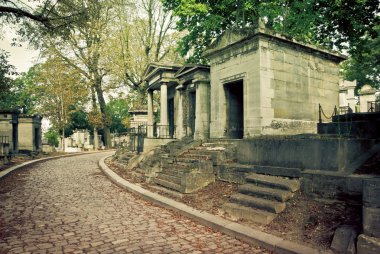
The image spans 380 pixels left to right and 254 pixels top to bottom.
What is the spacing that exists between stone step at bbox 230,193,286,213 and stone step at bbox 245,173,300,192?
473 millimetres

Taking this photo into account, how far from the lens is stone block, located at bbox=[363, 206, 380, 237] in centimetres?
362

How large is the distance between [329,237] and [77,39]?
2940 centimetres

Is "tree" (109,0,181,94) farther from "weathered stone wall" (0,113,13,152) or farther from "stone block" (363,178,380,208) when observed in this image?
"stone block" (363,178,380,208)

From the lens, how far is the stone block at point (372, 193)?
3633 millimetres

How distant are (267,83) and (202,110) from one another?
4.44 m

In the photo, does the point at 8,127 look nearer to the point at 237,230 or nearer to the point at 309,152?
the point at 237,230

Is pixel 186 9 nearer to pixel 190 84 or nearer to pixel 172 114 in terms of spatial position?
pixel 190 84

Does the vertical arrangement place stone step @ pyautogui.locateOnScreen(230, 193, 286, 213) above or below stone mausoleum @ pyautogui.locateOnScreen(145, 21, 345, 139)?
below

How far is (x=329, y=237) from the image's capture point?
4.14 metres

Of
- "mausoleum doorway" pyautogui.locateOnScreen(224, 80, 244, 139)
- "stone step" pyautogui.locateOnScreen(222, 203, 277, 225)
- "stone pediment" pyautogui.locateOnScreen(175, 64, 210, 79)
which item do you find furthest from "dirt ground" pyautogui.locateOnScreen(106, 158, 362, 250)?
"stone pediment" pyautogui.locateOnScreen(175, 64, 210, 79)

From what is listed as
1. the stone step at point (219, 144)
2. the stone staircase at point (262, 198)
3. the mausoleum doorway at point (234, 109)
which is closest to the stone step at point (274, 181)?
the stone staircase at point (262, 198)

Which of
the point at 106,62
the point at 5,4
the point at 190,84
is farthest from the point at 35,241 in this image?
the point at 106,62

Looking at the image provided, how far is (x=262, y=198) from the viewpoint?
5656mm

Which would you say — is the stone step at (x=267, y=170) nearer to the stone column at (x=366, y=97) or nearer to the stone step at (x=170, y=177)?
the stone step at (x=170, y=177)
